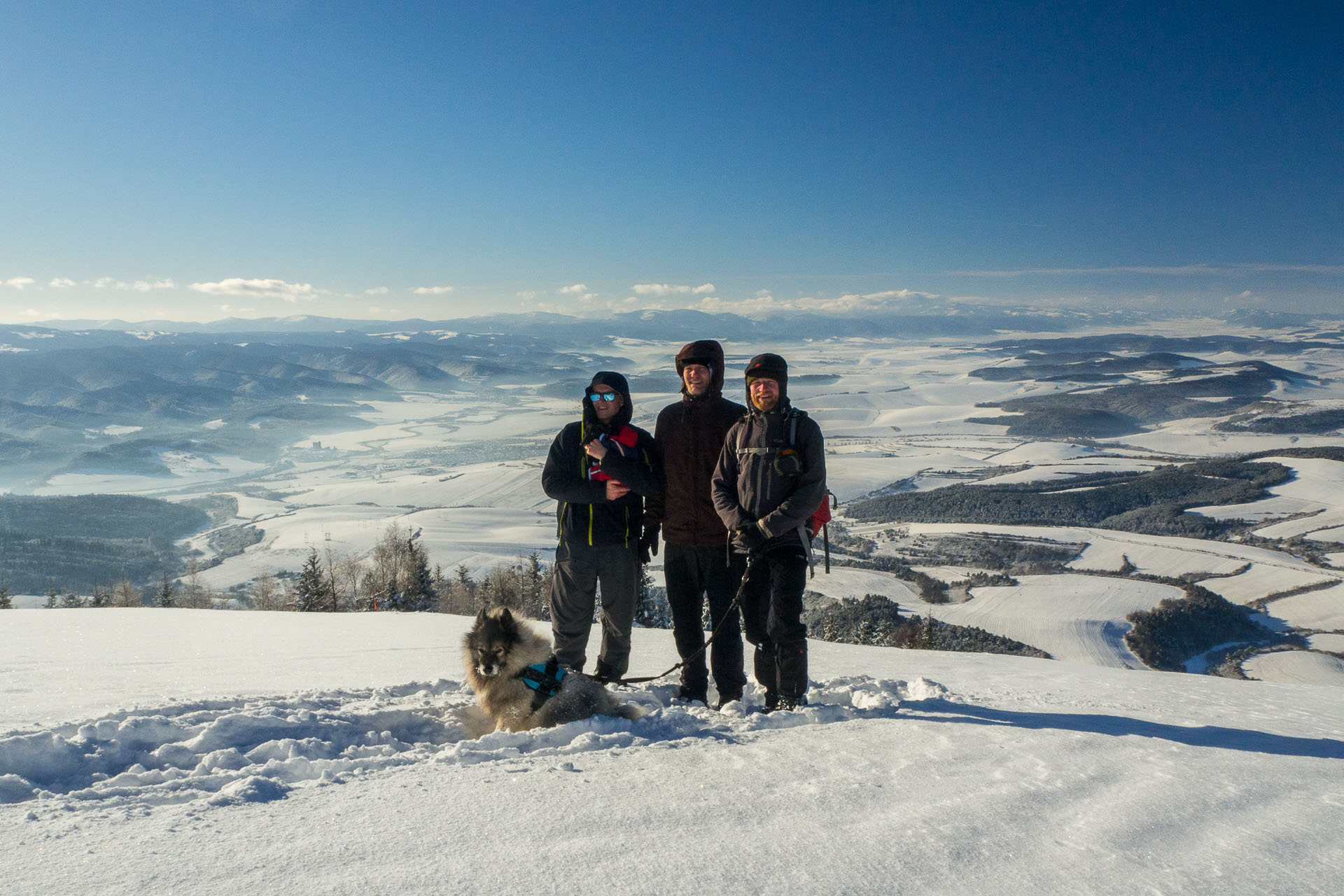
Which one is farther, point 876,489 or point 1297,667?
point 876,489

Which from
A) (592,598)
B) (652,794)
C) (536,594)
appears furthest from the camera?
(536,594)

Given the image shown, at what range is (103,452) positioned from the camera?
142000mm

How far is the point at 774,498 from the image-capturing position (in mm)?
3467

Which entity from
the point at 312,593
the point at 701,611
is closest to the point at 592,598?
the point at 701,611

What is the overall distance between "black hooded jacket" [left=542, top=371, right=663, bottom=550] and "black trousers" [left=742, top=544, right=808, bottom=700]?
823 millimetres

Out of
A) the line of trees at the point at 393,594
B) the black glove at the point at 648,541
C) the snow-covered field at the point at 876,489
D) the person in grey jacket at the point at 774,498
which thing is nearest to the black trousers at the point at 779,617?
the person in grey jacket at the point at 774,498

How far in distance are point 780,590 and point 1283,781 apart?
6.79 ft

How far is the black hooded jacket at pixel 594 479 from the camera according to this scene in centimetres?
381

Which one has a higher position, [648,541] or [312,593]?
[648,541]

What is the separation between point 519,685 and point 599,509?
1.11m

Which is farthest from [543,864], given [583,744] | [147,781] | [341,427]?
[341,427]

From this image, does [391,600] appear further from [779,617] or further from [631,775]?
[631,775]

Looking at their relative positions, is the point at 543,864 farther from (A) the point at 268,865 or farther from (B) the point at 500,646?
(B) the point at 500,646

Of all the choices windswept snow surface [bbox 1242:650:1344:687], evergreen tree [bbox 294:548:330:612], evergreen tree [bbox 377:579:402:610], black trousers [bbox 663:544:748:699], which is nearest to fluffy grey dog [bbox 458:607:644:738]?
black trousers [bbox 663:544:748:699]
